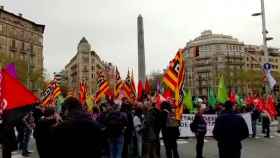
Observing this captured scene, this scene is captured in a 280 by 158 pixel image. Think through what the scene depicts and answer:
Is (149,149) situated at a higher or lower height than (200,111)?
lower

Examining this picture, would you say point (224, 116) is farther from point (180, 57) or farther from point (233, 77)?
point (233, 77)

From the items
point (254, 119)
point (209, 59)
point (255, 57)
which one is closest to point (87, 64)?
point (209, 59)

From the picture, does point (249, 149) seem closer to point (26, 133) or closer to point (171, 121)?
point (171, 121)

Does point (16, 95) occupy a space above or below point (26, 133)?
above

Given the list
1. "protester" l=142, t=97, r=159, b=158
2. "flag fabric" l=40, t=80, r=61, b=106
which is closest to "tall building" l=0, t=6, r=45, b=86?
"flag fabric" l=40, t=80, r=61, b=106

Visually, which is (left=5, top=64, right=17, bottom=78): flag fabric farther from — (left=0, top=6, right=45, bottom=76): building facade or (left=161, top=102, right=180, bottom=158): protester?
(left=0, top=6, right=45, bottom=76): building facade

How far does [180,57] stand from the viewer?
14.7m

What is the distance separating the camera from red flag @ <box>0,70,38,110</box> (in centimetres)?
750

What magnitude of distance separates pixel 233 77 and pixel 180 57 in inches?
3481

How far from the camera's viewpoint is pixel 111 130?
35.3 ft

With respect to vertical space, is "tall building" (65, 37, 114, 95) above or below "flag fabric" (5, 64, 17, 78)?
above

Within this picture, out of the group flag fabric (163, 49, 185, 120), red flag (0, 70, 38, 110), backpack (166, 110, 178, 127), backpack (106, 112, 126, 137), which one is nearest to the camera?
red flag (0, 70, 38, 110)

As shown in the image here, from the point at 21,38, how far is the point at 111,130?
3863 inches

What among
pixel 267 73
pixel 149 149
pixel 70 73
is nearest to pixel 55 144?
pixel 149 149
